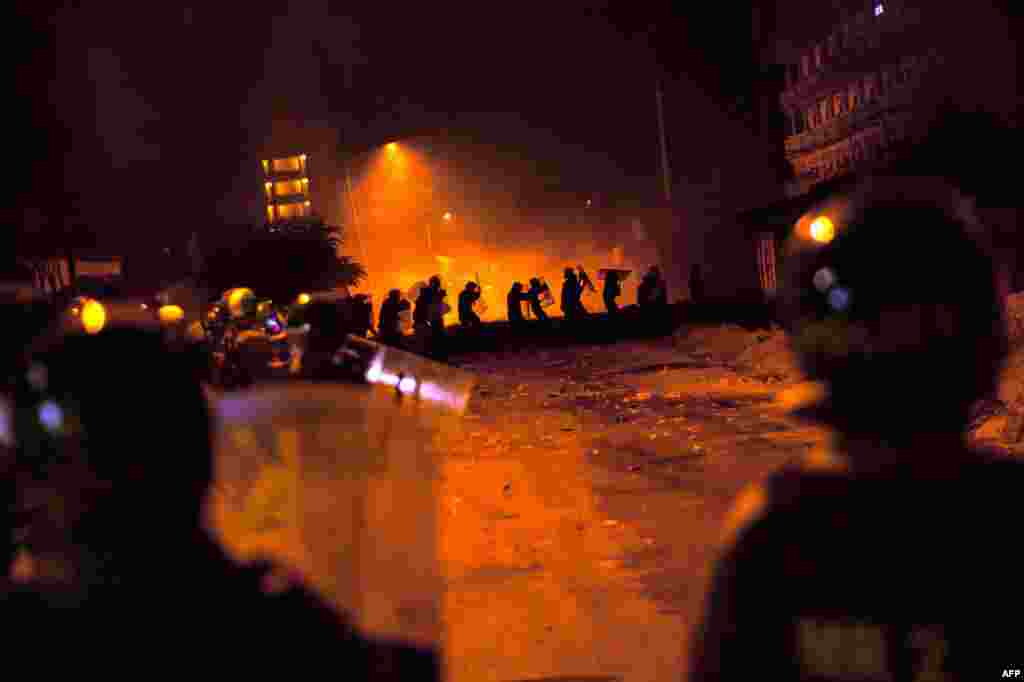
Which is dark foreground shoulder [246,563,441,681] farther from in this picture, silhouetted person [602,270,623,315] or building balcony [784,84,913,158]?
silhouetted person [602,270,623,315]

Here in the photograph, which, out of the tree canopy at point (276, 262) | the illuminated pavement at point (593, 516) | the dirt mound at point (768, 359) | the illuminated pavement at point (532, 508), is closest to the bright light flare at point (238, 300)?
the illuminated pavement at point (532, 508)

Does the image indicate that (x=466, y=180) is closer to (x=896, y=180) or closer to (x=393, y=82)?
(x=393, y=82)

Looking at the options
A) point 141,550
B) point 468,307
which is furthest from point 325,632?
point 468,307

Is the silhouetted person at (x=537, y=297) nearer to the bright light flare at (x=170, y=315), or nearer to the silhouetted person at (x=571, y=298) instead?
the silhouetted person at (x=571, y=298)

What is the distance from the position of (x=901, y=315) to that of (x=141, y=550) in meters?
1.46

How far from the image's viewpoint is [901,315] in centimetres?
212

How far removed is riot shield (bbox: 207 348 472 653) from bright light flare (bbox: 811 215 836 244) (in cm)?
95

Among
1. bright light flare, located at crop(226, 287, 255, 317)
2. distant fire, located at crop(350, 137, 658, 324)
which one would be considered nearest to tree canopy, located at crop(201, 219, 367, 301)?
distant fire, located at crop(350, 137, 658, 324)

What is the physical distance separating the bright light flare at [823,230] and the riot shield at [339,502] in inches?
37.3

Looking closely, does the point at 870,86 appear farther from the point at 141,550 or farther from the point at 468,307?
the point at 141,550

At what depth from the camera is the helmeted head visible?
2.08 metres

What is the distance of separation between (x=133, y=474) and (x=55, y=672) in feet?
1.14

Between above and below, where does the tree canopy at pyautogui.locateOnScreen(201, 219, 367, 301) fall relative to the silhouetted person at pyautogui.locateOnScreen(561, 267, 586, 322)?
above

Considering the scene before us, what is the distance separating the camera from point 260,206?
5781 cm
